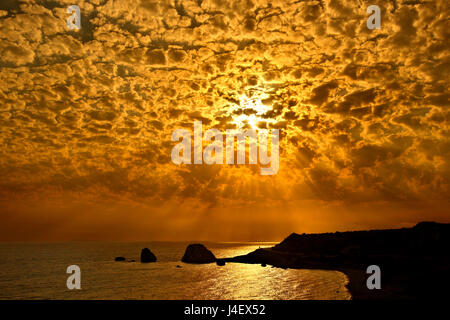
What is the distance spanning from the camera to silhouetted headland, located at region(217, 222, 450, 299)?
142ft

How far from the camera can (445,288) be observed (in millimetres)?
39125

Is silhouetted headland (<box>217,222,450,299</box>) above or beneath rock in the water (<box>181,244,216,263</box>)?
above

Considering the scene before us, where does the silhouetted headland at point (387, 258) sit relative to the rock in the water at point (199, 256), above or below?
above

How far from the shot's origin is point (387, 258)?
7256cm

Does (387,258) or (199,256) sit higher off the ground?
(387,258)

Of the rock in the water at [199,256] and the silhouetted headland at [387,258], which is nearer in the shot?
the silhouetted headland at [387,258]

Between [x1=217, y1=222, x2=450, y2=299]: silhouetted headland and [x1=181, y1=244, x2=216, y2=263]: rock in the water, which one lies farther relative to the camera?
[x1=181, y1=244, x2=216, y2=263]: rock in the water

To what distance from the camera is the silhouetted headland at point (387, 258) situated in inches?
1709

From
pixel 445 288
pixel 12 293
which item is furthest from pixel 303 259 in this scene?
pixel 12 293

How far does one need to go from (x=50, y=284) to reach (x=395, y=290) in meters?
62.2

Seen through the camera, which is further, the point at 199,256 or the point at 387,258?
the point at 199,256
